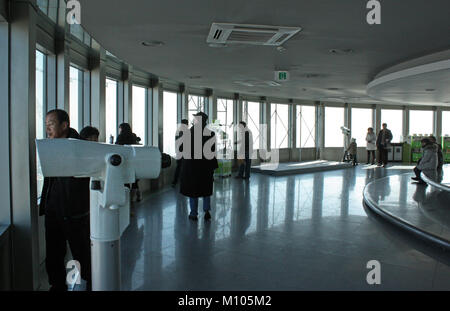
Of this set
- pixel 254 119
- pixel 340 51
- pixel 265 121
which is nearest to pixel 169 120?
pixel 254 119

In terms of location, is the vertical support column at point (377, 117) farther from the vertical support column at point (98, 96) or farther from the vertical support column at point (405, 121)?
the vertical support column at point (98, 96)

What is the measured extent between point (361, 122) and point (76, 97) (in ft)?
42.5

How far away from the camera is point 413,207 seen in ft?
20.1

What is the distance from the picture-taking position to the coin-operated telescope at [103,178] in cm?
116

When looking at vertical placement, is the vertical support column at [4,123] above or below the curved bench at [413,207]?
above

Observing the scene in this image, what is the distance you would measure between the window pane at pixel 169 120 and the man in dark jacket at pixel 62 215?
6.41m

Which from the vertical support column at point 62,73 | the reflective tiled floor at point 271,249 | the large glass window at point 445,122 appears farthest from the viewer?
the large glass window at point 445,122

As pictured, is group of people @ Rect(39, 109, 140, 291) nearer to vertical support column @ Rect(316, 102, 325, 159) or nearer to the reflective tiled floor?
the reflective tiled floor

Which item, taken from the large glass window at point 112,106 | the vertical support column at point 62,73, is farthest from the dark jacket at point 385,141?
the vertical support column at point 62,73

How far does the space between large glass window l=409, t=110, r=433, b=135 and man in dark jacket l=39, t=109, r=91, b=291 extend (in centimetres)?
1585

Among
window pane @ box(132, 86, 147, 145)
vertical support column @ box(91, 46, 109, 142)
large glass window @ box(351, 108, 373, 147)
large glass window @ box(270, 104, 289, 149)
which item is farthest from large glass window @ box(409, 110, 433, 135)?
vertical support column @ box(91, 46, 109, 142)

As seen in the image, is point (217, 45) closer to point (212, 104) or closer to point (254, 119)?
point (212, 104)

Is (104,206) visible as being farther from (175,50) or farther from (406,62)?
(406,62)

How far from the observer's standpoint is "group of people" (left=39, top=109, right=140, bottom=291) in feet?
7.89
